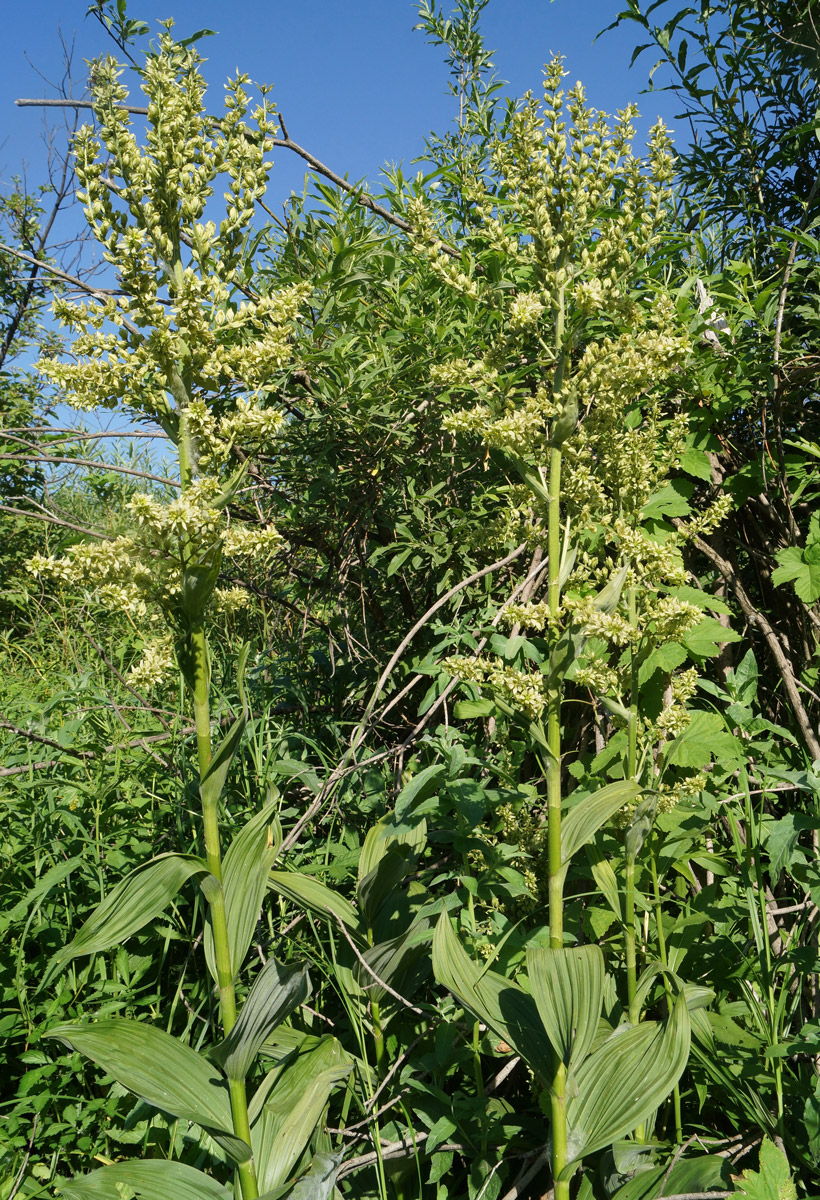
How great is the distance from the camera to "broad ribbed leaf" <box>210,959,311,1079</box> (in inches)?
66.3

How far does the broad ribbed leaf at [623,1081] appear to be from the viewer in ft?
5.42

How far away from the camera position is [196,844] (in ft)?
Answer: 8.18

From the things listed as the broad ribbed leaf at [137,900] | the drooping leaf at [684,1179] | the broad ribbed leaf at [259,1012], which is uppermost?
the broad ribbed leaf at [137,900]

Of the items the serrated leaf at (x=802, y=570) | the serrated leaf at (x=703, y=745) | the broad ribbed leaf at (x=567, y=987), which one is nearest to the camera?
the broad ribbed leaf at (x=567, y=987)

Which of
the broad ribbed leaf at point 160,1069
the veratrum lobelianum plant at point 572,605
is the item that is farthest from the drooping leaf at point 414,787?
the broad ribbed leaf at point 160,1069

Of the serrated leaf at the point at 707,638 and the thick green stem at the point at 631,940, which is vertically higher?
the serrated leaf at the point at 707,638

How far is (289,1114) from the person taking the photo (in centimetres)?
188

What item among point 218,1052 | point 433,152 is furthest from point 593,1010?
point 433,152

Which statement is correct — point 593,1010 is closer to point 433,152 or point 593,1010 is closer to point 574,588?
point 574,588

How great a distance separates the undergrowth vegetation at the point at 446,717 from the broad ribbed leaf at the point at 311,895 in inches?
0.6

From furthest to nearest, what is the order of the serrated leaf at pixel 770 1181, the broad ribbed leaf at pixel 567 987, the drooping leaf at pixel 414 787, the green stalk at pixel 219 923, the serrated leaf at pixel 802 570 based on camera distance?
the serrated leaf at pixel 802 570 < the drooping leaf at pixel 414 787 < the green stalk at pixel 219 923 < the broad ribbed leaf at pixel 567 987 < the serrated leaf at pixel 770 1181

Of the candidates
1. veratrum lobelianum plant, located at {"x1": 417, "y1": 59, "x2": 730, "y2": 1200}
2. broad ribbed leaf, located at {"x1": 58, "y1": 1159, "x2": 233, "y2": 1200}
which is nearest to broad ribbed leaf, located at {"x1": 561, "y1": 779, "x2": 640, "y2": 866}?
veratrum lobelianum plant, located at {"x1": 417, "y1": 59, "x2": 730, "y2": 1200}

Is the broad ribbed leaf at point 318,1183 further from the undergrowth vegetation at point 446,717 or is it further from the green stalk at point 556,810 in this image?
the green stalk at point 556,810

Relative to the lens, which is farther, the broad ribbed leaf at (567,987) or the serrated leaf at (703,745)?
the serrated leaf at (703,745)
